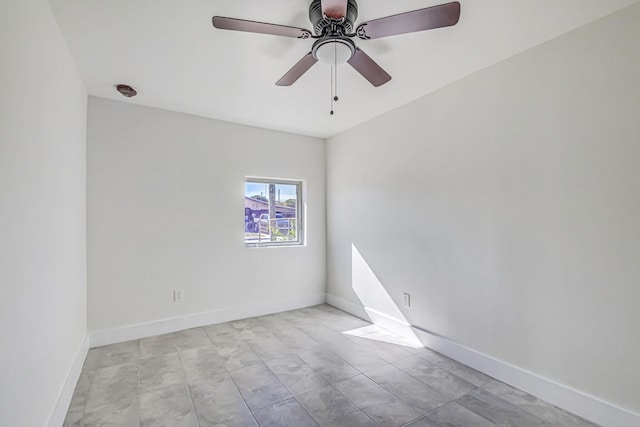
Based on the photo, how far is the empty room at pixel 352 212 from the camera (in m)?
1.62

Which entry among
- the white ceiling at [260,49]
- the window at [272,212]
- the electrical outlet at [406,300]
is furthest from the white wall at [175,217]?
the electrical outlet at [406,300]

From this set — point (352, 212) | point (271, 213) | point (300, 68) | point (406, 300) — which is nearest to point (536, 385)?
point (406, 300)

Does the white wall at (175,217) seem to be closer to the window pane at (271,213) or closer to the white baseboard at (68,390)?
the window pane at (271,213)

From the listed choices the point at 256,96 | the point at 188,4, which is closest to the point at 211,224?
the point at 256,96

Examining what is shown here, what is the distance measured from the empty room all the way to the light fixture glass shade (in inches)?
0.5

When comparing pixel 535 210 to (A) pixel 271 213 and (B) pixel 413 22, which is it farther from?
(A) pixel 271 213

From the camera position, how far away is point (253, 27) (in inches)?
59.8

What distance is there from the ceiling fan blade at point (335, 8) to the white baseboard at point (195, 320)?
3176 millimetres

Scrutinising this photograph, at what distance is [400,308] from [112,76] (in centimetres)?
338

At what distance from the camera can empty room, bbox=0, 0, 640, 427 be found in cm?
162

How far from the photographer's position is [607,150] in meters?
1.74

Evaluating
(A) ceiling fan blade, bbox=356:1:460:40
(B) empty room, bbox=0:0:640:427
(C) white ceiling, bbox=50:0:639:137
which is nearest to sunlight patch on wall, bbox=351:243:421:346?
(B) empty room, bbox=0:0:640:427

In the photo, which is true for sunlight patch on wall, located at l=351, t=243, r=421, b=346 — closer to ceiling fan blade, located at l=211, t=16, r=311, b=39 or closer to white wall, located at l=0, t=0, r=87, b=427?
ceiling fan blade, located at l=211, t=16, r=311, b=39

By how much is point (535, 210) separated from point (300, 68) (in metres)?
1.87
